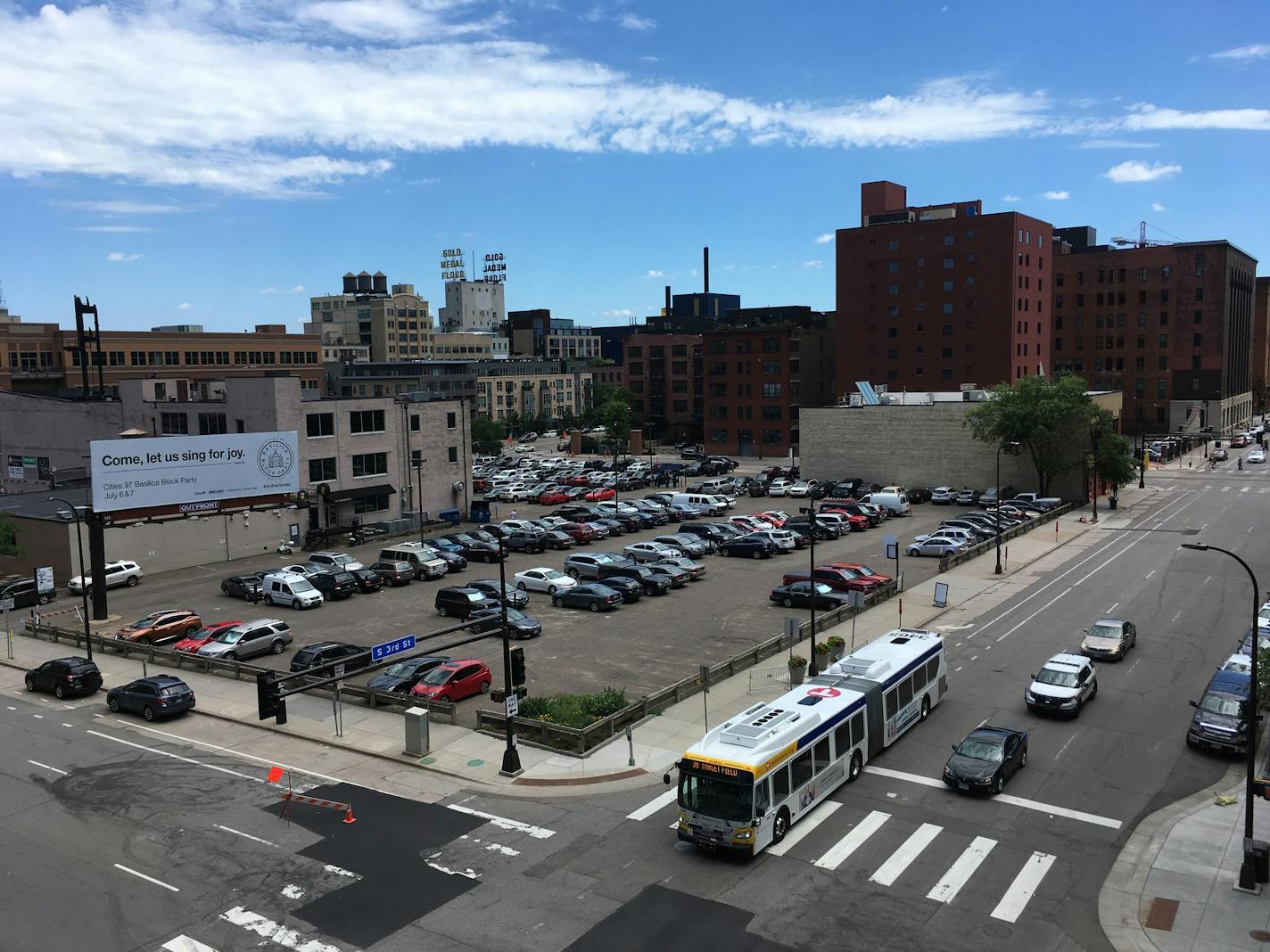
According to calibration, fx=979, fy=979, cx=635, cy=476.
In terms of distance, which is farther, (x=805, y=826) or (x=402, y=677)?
(x=402, y=677)

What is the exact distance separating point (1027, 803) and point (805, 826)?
578 centimetres

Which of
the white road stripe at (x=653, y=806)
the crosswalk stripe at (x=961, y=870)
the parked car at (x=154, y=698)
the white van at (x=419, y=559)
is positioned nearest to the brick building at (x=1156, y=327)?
the white van at (x=419, y=559)

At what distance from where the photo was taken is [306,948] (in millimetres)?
18156

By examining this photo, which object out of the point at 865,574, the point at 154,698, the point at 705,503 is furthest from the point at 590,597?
the point at 705,503

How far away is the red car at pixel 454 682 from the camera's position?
33.4 meters

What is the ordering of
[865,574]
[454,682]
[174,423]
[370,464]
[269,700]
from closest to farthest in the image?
[269,700] < [454,682] < [865,574] < [370,464] < [174,423]

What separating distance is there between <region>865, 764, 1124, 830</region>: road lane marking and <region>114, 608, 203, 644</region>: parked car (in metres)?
32.3

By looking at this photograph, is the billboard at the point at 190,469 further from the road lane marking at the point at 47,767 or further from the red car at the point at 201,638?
the road lane marking at the point at 47,767

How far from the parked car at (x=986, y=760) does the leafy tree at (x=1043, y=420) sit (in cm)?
5426

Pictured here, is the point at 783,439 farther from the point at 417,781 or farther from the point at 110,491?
the point at 417,781

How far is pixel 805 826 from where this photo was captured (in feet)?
74.7

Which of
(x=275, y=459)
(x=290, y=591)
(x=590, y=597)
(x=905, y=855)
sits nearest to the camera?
(x=905, y=855)

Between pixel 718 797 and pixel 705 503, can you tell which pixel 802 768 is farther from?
pixel 705 503

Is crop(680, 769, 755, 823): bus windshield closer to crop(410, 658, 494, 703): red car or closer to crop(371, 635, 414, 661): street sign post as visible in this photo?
crop(371, 635, 414, 661): street sign post
